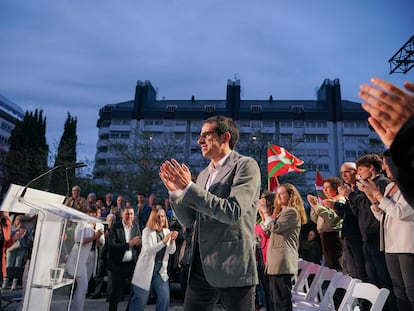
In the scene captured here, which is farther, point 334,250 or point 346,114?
point 346,114

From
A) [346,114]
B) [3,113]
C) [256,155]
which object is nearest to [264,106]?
[346,114]

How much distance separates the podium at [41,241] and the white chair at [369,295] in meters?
2.58

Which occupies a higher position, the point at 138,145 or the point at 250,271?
the point at 138,145

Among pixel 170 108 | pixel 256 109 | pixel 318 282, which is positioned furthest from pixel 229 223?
pixel 170 108

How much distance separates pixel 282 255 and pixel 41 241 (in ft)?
9.03

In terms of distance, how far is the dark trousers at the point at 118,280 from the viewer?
5241 millimetres

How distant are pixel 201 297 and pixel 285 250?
2284 mm

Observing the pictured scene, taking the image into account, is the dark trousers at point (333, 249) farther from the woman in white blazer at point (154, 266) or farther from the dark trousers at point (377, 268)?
the woman in white blazer at point (154, 266)

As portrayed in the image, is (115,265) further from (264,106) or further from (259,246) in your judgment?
(264,106)

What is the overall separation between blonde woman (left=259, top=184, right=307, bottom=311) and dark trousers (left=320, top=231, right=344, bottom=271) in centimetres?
111

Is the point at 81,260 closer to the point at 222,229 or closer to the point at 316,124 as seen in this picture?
the point at 222,229

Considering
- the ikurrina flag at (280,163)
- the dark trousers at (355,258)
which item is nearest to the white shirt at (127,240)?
the ikurrina flag at (280,163)

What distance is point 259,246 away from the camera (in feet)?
19.6

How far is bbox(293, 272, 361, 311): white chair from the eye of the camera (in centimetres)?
343
